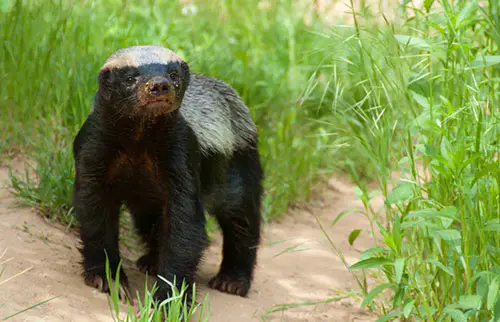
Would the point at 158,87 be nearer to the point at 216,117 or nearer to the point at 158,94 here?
the point at 158,94

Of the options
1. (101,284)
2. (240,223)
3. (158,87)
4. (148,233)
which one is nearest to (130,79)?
(158,87)

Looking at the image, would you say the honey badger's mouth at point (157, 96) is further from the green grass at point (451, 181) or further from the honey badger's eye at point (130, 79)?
the green grass at point (451, 181)

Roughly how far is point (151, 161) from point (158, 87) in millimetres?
542

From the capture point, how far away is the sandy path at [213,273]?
12.6 ft

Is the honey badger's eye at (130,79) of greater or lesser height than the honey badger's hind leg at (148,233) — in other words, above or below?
above

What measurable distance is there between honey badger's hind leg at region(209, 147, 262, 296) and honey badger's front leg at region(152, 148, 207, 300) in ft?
2.18

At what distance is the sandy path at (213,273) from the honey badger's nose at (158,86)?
108 centimetres

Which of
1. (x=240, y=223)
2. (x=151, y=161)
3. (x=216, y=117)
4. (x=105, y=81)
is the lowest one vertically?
(x=240, y=223)

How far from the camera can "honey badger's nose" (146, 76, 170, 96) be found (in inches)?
144

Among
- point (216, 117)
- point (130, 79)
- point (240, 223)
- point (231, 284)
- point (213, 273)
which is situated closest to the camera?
point (130, 79)

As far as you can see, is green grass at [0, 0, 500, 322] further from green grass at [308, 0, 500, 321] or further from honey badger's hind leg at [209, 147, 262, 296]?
honey badger's hind leg at [209, 147, 262, 296]

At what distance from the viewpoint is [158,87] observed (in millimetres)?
3668

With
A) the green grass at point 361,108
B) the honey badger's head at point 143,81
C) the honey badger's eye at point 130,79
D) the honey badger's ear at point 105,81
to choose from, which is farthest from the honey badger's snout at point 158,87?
the green grass at point 361,108

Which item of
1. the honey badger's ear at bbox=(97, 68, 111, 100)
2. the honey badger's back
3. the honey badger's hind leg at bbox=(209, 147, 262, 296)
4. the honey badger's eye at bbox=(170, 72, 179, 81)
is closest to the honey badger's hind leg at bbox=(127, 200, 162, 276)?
the honey badger's hind leg at bbox=(209, 147, 262, 296)
